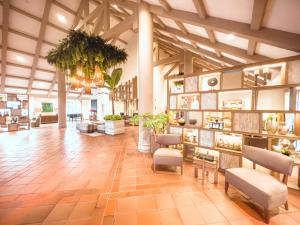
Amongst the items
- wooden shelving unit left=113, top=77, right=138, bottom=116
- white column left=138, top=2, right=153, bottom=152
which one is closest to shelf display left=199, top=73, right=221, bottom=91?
white column left=138, top=2, right=153, bottom=152

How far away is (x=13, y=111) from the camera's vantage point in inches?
329

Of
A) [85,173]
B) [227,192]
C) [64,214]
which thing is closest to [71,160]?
[85,173]

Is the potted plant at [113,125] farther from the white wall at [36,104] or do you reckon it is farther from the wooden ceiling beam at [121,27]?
the white wall at [36,104]

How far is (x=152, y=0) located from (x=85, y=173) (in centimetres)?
466

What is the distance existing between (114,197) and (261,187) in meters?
2.03

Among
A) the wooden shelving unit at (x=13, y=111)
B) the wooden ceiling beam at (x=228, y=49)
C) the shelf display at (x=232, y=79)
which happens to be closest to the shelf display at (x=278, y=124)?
the shelf display at (x=232, y=79)

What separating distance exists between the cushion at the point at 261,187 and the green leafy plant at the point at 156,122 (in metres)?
2.12

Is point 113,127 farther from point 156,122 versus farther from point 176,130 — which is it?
point 176,130

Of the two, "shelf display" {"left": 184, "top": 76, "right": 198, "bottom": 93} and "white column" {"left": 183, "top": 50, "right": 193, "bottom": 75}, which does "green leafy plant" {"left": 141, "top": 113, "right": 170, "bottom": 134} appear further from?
"white column" {"left": 183, "top": 50, "right": 193, "bottom": 75}

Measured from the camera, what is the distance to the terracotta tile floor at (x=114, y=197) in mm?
1920

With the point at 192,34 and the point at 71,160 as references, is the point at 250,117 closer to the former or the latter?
the point at 192,34

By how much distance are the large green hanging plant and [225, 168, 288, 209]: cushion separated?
5.96m

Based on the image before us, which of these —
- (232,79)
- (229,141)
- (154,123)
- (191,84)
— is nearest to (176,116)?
(154,123)

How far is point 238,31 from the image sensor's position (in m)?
3.04
